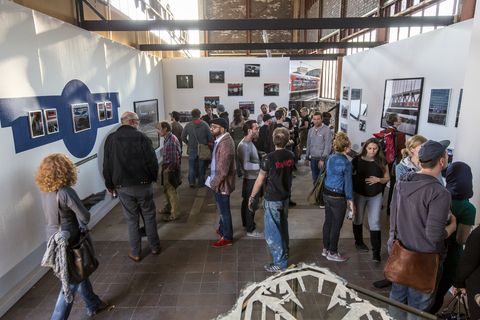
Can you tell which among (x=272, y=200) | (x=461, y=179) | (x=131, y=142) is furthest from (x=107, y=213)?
(x=461, y=179)

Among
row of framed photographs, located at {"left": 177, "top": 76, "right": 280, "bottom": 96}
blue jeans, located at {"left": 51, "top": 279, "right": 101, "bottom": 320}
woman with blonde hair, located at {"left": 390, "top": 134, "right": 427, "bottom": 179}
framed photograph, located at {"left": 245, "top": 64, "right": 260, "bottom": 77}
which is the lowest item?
blue jeans, located at {"left": 51, "top": 279, "right": 101, "bottom": 320}

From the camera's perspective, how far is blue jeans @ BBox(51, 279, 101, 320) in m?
2.61

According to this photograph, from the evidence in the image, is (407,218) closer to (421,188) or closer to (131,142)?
(421,188)

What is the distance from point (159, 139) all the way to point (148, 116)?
0.97m

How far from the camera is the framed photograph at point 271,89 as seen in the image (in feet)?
31.6

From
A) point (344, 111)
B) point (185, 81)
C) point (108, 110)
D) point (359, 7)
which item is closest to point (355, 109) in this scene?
point (344, 111)

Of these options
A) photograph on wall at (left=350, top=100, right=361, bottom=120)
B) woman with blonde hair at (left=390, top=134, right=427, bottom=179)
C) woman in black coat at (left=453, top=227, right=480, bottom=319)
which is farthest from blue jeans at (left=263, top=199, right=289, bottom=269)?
photograph on wall at (left=350, top=100, right=361, bottom=120)

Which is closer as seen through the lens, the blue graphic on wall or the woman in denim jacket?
the blue graphic on wall

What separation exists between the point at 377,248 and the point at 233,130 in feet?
13.4

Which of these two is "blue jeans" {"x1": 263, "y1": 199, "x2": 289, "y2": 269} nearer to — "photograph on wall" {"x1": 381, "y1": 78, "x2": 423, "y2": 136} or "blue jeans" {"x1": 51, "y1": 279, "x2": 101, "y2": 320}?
"blue jeans" {"x1": 51, "y1": 279, "x2": 101, "y2": 320}

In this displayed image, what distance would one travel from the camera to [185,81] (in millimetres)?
9648

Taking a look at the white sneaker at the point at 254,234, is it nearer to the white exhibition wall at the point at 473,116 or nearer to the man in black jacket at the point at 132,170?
the man in black jacket at the point at 132,170

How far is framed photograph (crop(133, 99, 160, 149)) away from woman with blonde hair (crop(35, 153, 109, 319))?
15.3ft

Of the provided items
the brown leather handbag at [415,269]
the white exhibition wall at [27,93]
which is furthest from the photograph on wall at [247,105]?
the brown leather handbag at [415,269]
